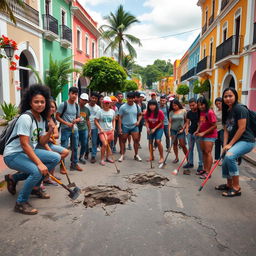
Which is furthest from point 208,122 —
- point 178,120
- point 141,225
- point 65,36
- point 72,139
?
point 65,36

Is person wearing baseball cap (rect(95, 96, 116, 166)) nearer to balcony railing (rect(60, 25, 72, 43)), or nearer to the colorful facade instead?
the colorful facade

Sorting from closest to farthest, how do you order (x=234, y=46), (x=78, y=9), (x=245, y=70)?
1. (x=245, y=70)
2. (x=234, y=46)
3. (x=78, y=9)

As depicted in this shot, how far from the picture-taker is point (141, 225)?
302 centimetres

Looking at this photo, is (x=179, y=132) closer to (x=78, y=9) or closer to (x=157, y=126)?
(x=157, y=126)

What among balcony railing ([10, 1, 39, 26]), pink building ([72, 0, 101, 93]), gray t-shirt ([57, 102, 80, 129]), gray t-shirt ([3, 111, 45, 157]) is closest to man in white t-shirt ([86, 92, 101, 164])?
gray t-shirt ([57, 102, 80, 129])

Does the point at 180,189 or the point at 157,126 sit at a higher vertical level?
the point at 157,126

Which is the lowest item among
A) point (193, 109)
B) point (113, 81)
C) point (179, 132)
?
point (179, 132)

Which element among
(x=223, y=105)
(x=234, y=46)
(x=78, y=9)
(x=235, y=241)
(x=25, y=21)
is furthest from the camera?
(x=78, y=9)

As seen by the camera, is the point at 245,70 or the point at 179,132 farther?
the point at 245,70

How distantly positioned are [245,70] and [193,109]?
1024 cm

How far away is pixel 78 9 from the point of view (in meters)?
18.8

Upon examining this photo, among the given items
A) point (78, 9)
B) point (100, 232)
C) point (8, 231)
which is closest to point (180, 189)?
point (100, 232)

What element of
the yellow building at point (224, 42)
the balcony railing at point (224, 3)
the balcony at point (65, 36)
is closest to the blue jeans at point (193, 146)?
the yellow building at point (224, 42)

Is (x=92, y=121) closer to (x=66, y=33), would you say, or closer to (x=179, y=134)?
(x=179, y=134)
